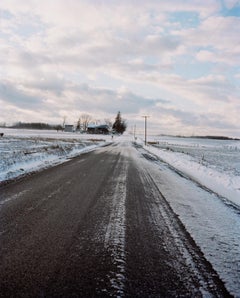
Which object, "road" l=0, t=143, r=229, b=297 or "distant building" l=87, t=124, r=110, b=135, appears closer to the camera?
"road" l=0, t=143, r=229, b=297

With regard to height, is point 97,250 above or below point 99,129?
below

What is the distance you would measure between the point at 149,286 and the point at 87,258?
38.8 inches

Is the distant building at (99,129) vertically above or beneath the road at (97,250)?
above

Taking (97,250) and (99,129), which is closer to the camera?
(97,250)

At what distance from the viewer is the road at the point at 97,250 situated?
115 inches

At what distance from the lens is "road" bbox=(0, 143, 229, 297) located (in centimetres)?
293

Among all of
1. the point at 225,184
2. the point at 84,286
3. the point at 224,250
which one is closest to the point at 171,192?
the point at 225,184

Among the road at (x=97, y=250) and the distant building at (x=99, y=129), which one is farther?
the distant building at (x=99, y=129)

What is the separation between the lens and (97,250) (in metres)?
3.90

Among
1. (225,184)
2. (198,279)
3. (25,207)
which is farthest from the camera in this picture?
(225,184)

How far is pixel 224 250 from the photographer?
13.6 ft

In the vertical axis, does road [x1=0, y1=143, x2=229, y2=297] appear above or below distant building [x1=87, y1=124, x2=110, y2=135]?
below

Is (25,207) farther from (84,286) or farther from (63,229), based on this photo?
(84,286)

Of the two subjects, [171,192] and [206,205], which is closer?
[206,205]
